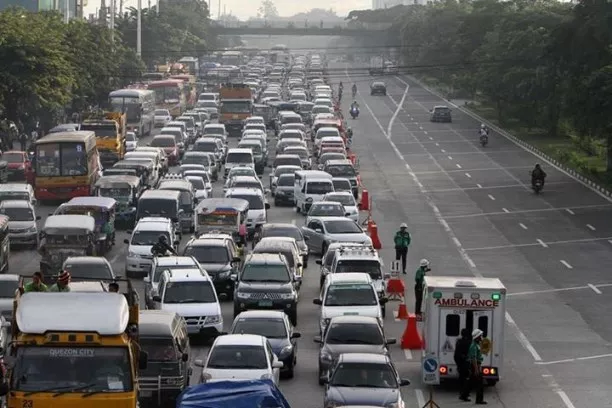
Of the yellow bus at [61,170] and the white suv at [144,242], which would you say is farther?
the yellow bus at [61,170]

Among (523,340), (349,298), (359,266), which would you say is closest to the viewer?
(349,298)

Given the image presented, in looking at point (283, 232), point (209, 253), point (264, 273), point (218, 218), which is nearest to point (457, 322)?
point (264, 273)

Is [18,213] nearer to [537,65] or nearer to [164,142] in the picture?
[164,142]

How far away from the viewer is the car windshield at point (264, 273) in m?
38.8

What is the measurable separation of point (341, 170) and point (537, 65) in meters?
34.3

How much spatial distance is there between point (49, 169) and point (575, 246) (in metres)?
20.5

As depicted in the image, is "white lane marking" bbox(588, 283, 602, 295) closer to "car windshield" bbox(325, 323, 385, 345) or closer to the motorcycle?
"car windshield" bbox(325, 323, 385, 345)

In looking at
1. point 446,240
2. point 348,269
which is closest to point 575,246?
point 446,240

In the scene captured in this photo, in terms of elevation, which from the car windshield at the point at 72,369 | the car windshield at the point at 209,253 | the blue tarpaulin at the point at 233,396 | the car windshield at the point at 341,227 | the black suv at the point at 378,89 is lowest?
the black suv at the point at 378,89

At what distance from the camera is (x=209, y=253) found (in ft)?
141

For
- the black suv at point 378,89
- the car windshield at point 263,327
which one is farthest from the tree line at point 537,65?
the car windshield at point 263,327

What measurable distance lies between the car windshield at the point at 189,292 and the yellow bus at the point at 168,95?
3012 inches

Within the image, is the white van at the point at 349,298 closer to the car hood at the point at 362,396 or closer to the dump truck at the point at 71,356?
the car hood at the point at 362,396

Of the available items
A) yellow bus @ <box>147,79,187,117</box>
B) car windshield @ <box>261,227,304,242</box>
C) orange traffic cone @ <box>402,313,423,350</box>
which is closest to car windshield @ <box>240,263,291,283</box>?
orange traffic cone @ <box>402,313,423,350</box>
